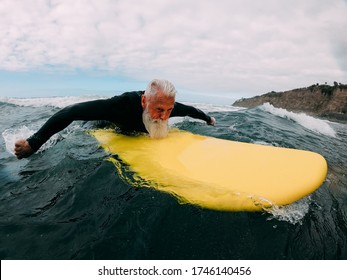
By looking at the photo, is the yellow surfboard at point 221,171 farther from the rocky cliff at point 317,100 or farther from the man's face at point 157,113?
the rocky cliff at point 317,100

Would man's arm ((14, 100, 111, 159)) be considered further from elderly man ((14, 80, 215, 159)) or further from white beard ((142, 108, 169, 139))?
white beard ((142, 108, 169, 139))

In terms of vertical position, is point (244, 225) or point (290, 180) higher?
point (290, 180)

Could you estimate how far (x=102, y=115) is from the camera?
3418 millimetres

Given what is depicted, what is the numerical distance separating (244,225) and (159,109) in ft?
5.95

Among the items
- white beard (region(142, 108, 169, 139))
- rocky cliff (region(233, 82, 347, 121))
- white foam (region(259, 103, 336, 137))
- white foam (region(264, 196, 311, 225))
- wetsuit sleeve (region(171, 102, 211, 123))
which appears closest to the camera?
white foam (region(264, 196, 311, 225))

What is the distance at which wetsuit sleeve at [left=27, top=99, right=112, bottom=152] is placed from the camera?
304 cm

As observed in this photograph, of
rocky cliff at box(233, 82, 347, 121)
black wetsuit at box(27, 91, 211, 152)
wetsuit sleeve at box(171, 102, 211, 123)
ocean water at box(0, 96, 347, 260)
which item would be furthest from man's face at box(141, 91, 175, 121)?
rocky cliff at box(233, 82, 347, 121)

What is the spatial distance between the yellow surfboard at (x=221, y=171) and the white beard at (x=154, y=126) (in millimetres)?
115

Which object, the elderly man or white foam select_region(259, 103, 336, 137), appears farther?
white foam select_region(259, 103, 336, 137)

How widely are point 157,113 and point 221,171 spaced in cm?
122

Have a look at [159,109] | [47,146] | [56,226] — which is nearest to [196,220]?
[56,226]

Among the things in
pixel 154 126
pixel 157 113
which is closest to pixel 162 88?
pixel 157 113
